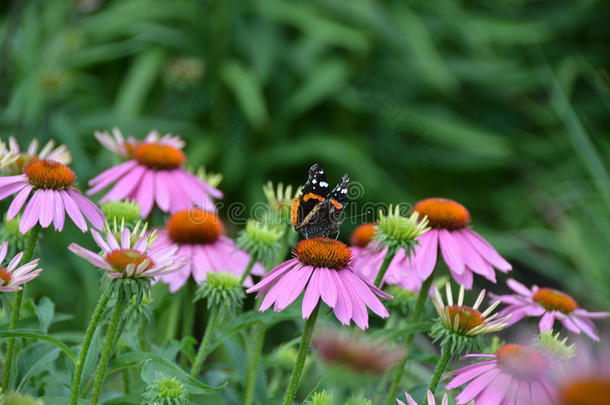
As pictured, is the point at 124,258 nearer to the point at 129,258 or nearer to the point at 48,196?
the point at 129,258

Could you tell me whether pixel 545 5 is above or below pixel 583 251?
above

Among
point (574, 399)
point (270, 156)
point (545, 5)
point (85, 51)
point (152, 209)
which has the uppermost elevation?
point (545, 5)

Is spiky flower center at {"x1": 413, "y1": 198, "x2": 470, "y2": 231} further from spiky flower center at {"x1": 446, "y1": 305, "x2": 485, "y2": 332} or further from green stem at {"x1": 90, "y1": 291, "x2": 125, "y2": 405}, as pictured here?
green stem at {"x1": 90, "y1": 291, "x2": 125, "y2": 405}

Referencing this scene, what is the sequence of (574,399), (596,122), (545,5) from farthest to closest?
(545,5) < (596,122) < (574,399)

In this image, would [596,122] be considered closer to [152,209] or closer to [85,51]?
[85,51]

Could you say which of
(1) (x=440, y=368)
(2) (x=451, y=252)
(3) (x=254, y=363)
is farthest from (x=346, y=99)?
(1) (x=440, y=368)

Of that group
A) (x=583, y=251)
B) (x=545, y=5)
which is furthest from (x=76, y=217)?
(x=545, y=5)
